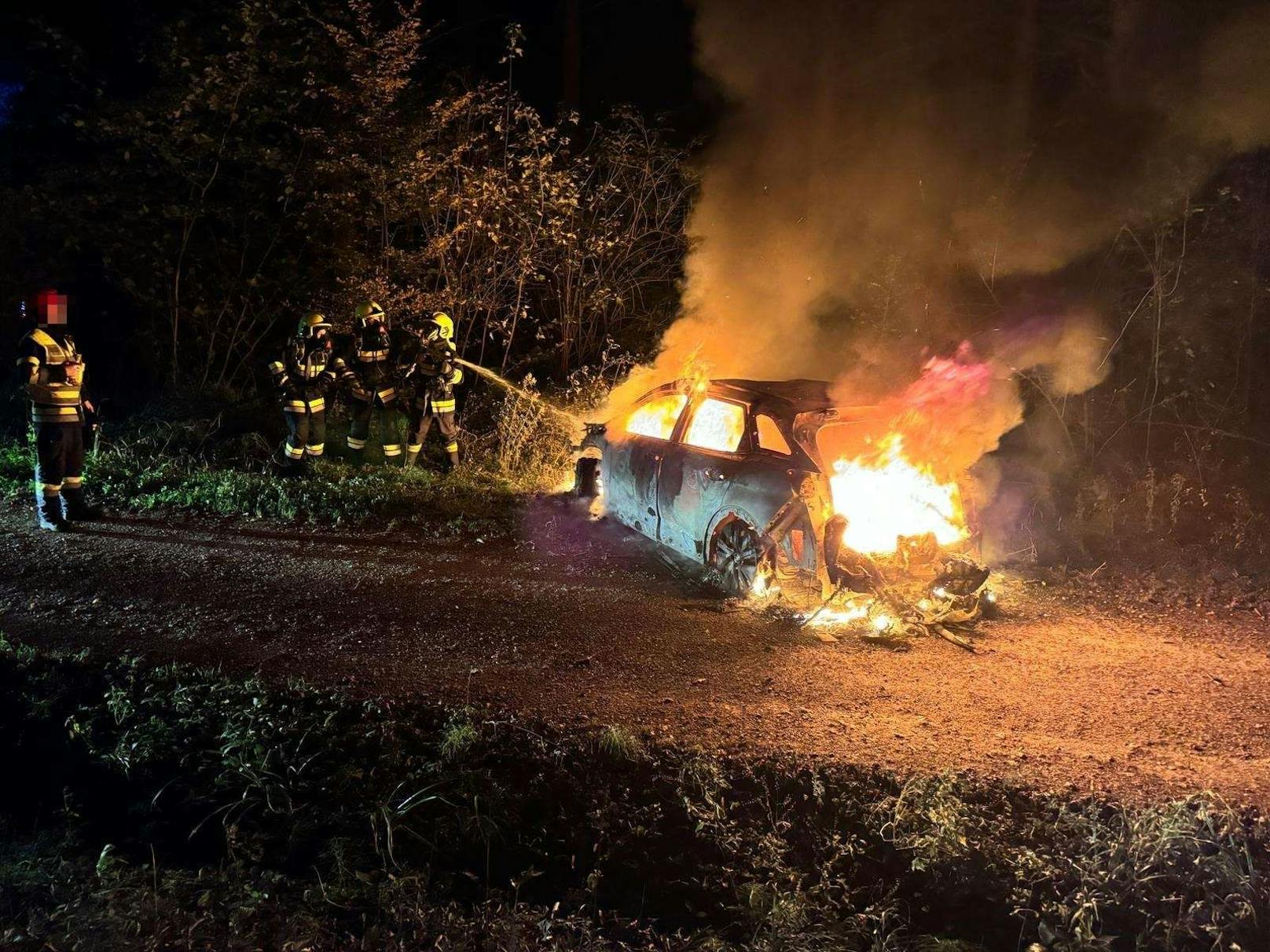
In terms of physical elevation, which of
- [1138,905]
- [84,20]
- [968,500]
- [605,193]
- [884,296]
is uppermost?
[84,20]

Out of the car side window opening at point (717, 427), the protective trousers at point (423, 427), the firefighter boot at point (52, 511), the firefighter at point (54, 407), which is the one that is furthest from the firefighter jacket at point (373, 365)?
the car side window opening at point (717, 427)

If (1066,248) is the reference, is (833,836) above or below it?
below

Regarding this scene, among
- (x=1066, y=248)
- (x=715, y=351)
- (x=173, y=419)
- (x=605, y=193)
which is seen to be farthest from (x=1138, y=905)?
(x=173, y=419)

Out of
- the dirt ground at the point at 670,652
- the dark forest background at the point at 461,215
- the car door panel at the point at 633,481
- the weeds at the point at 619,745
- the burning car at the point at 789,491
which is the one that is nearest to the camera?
the weeds at the point at 619,745

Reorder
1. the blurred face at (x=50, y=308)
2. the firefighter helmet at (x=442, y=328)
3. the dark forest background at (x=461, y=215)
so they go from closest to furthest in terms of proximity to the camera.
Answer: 1. the blurred face at (x=50, y=308)
2. the dark forest background at (x=461, y=215)
3. the firefighter helmet at (x=442, y=328)

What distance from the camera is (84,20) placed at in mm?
12727

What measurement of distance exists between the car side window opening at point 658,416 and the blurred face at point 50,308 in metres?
5.03

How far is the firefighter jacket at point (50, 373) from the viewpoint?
7699mm

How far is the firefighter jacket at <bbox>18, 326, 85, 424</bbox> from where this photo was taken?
770 centimetres

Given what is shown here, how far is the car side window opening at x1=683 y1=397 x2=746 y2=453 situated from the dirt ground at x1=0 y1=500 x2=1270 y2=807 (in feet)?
3.51

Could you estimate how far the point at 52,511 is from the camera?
775cm

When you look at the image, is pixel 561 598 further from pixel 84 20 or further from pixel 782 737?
pixel 84 20

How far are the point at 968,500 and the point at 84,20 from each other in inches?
541

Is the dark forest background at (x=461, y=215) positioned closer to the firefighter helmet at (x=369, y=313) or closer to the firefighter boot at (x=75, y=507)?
the firefighter helmet at (x=369, y=313)
